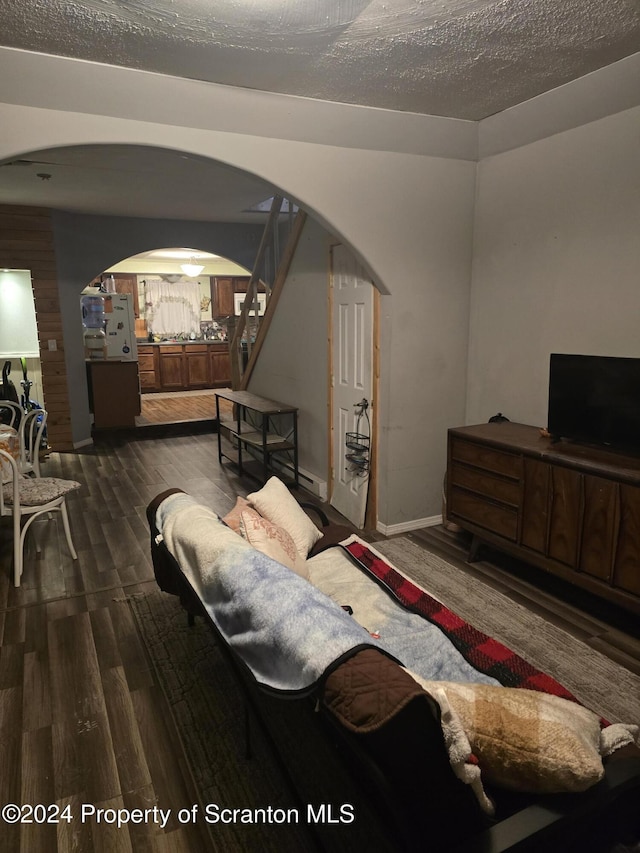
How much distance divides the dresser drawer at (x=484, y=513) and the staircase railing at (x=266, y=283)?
2.69 m

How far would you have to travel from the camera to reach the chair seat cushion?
3475 mm

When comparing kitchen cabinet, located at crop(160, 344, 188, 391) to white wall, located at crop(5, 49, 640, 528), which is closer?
white wall, located at crop(5, 49, 640, 528)

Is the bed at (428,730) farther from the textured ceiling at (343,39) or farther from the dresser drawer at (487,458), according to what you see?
the textured ceiling at (343,39)

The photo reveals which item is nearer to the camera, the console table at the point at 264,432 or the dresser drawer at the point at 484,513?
the dresser drawer at the point at 484,513

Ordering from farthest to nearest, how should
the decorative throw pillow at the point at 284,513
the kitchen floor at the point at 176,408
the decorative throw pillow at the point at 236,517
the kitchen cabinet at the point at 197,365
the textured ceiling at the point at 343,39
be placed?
the kitchen cabinet at the point at 197,365 < the kitchen floor at the point at 176,408 < the decorative throw pillow at the point at 284,513 < the decorative throw pillow at the point at 236,517 < the textured ceiling at the point at 343,39

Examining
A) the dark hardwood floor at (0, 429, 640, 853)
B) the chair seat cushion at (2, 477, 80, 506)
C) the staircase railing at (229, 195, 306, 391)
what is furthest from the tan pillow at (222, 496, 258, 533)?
Answer: the staircase railing at (229, 195, 306, 391)

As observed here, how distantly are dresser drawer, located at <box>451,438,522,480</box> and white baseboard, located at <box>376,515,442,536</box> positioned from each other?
2.33ft

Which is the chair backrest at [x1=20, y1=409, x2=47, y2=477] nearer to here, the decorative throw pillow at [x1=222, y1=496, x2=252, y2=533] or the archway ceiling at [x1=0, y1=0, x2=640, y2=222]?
the decorative throw pillow at [x1=222, y1=496, x2=252, y2=533]

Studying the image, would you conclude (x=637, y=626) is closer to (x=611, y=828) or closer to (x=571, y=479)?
(x=571, y=479)

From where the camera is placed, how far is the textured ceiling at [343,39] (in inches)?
83.7

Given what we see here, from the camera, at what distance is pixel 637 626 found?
111 inches

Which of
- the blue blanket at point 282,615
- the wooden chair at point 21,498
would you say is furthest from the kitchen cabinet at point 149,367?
the blue blanket at point 282,615

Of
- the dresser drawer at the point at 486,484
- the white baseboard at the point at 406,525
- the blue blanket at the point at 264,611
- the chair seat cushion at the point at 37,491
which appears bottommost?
the white baseboard at the point at 406,525

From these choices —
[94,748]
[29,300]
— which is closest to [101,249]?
[29,300]
